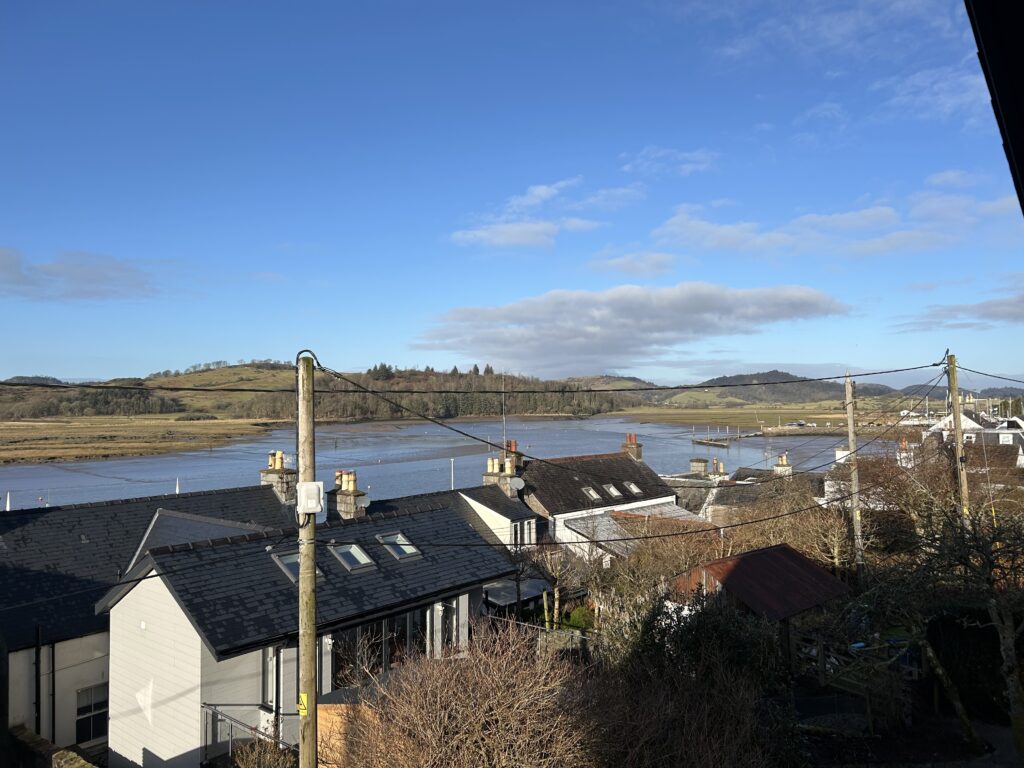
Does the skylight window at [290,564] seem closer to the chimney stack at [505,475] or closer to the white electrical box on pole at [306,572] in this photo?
the white electrical box on pole at [306,572]

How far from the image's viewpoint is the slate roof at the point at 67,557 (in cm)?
1575

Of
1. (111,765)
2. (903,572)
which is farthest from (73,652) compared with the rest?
(903,572)

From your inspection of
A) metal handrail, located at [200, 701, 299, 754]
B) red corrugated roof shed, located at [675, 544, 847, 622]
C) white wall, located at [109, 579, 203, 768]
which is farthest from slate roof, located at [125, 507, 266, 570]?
red corrugated roof shed, located at [675, 544, 847, 622]

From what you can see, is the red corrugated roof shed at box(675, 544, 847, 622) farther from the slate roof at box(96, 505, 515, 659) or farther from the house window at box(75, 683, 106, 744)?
the house window at box(75, 683, 106, 744)

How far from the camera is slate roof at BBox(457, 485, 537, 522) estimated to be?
1271 inches

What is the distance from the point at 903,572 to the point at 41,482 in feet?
264

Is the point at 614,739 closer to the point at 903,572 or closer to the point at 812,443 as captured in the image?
the point at 903,572

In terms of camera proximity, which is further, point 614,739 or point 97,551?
point 97,551

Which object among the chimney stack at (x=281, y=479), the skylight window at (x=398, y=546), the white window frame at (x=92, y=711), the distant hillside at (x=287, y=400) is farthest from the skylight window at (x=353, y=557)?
the distant hillside at (x=287, y=400)

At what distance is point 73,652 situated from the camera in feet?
52.1

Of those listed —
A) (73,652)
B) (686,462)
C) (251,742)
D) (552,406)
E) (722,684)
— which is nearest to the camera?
(722,684)

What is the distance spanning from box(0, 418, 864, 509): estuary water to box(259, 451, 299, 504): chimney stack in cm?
2390

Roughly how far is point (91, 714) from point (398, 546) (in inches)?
321

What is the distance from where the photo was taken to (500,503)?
33.2 meters
